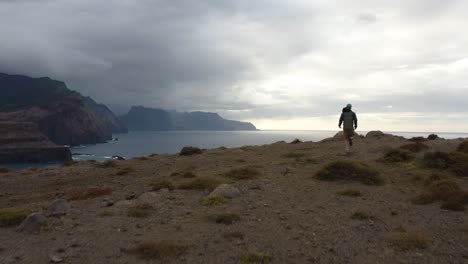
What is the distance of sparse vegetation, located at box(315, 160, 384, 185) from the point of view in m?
15.4

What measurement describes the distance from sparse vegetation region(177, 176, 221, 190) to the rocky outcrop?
15066 centimetres

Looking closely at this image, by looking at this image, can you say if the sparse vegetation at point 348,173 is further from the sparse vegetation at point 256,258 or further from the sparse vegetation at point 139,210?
the sparse vegetation at point 256,258

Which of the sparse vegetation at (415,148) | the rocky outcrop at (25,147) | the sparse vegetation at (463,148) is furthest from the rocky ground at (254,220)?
the rocky outcrop at (25,147)

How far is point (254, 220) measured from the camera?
9.86m

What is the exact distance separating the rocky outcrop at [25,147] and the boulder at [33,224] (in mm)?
153202

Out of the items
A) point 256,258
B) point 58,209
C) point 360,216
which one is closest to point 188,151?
point 58,209

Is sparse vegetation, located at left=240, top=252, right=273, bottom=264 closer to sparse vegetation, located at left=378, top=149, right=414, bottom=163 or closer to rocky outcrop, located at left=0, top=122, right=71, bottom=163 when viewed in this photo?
sparse vegetation, located at left=378, top=149, right=414, bottom=163

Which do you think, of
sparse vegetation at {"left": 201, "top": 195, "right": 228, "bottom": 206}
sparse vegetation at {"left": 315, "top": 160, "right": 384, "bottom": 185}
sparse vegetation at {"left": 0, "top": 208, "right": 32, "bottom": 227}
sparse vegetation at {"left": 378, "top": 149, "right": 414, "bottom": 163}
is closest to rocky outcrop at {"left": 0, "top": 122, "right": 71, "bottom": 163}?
sparse vegetation at {"left": 0, "top": 208, "right": 32, "bottom": 227}

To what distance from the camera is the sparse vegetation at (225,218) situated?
972 centimetres

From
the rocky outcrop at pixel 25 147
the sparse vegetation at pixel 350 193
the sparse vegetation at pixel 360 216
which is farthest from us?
the rocky outcrop at pixel 25 147

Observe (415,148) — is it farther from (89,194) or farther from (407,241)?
(89,194)

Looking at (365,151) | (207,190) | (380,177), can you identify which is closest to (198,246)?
(207,190)

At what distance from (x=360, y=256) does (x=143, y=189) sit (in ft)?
36.1

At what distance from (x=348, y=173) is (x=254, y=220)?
8.37 m
